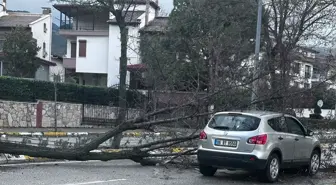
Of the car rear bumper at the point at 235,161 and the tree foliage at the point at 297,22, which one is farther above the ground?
the tree foliage at the point at 297,22

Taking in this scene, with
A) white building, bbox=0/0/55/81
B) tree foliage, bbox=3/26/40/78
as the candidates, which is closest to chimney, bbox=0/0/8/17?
white building, bbox=0/0/55/81

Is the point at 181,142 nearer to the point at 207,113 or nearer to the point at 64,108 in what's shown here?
the point at 207,113

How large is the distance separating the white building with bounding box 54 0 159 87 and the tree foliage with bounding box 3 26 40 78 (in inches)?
192

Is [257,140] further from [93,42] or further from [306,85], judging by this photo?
[93,42]

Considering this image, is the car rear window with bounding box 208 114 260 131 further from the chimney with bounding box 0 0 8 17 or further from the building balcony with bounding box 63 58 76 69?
the chimney with bounding box 0 0 8 17

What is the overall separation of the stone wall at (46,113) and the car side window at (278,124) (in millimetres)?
17345

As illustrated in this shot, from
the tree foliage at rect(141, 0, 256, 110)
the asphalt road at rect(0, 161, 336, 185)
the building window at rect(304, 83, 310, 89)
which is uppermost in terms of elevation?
the tree foliage at rect(141, 0, 256, 110)

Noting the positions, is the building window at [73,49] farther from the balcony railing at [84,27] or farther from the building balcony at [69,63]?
the balcony railing at [84,27]

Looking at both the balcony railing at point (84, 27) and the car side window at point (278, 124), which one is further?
the balcony railing at point (84, 27)

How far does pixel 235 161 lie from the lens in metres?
11.1

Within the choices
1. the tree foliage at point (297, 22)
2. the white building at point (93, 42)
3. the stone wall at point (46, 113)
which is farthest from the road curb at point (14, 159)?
the white building at point (93, 42)

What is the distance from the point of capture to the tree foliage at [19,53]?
4231 centimetres

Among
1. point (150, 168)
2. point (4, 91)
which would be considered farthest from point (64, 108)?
point (150, 168)

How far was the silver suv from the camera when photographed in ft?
36.4
